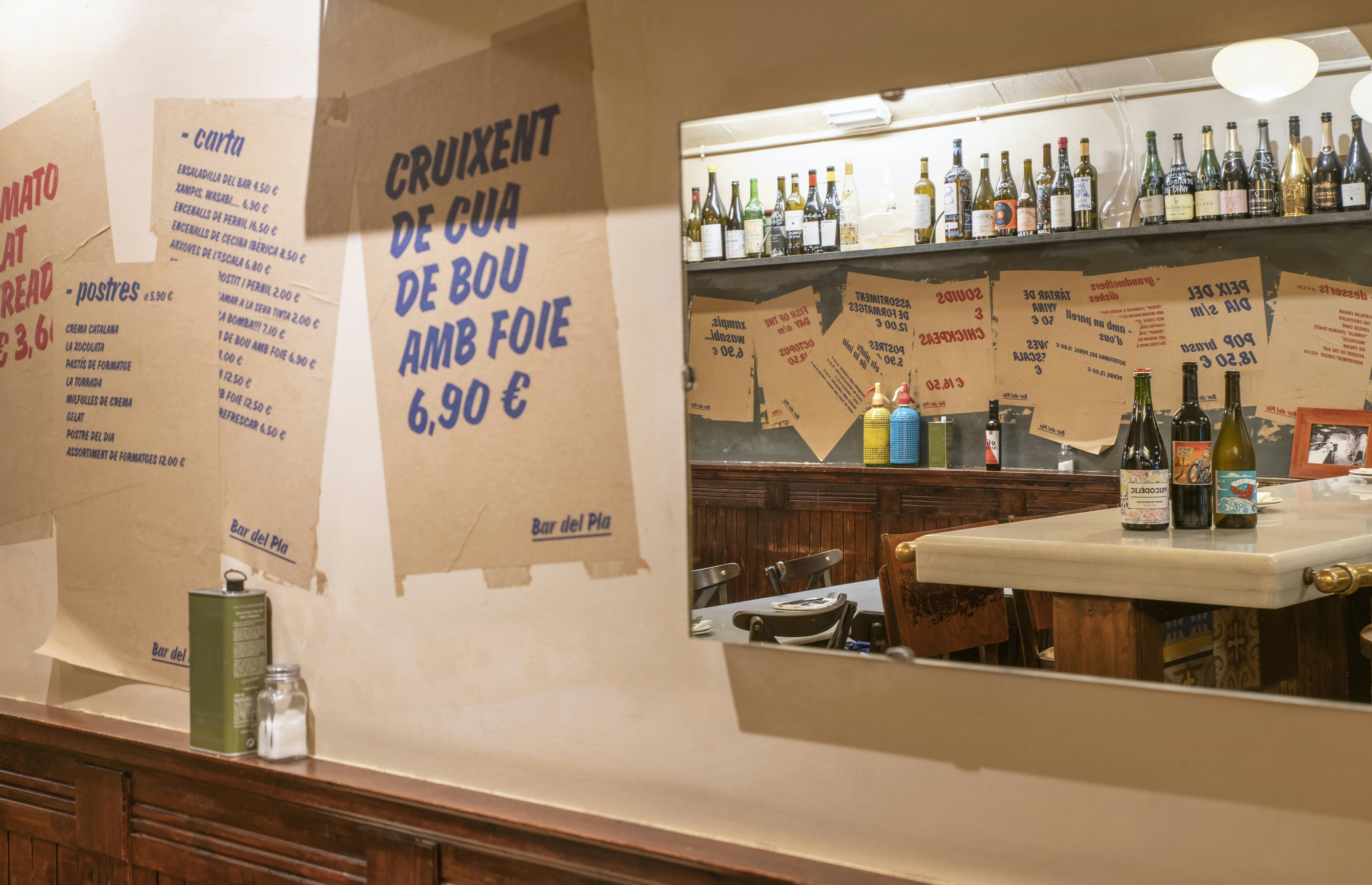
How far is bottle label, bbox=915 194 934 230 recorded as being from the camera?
382 cm

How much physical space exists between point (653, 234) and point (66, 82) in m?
1.42

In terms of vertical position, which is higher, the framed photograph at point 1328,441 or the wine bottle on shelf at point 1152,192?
the wine bottle on shelf at point 1152,192

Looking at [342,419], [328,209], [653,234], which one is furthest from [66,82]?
[653,234]

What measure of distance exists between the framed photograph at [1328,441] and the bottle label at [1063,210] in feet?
3.33

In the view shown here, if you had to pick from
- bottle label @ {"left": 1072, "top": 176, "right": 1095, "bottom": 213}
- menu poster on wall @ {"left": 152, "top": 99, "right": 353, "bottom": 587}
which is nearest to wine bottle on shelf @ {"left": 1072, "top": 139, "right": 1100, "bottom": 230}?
bottle label @ {"left": 1072, "top": 176, "right": 1095, "bottom": 213}

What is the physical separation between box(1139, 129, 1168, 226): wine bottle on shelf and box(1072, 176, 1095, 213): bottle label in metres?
0.17

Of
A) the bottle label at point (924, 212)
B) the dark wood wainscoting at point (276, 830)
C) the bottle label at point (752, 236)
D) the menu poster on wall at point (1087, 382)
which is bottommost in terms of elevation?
→ the dark wood wainscoting at point (276, 830)

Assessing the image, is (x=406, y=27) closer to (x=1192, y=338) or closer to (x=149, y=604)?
(x=149, y=604)

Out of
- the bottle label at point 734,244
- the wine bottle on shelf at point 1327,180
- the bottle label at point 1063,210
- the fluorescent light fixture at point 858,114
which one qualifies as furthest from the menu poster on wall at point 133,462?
the wine bottle on shelf at point 1327,180

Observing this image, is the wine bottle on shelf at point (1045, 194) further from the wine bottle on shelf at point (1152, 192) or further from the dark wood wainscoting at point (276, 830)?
the dark wood wainscoting at point (276, 830)

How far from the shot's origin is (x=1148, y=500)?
175cm

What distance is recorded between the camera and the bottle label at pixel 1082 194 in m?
3.66

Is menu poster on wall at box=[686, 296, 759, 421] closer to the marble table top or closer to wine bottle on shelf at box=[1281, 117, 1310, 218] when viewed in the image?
the marble table top

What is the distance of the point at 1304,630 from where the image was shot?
5.26 ft
